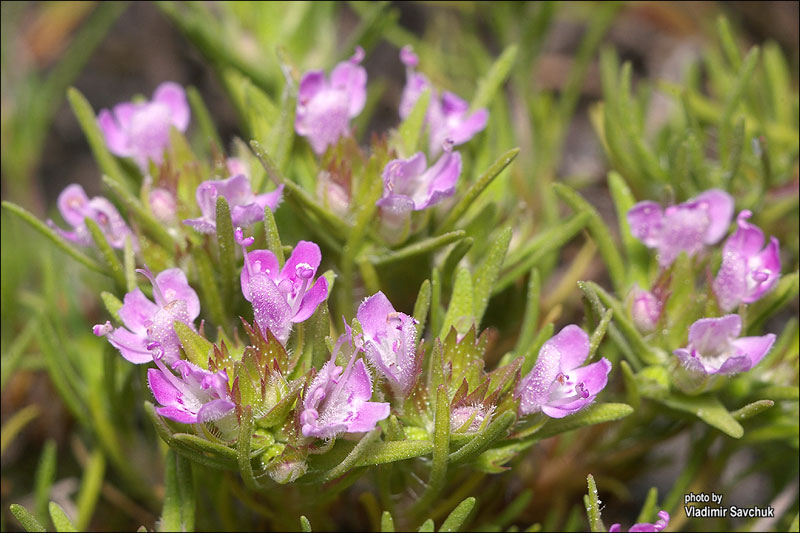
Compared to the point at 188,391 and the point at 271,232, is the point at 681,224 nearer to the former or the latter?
the point at 271,232

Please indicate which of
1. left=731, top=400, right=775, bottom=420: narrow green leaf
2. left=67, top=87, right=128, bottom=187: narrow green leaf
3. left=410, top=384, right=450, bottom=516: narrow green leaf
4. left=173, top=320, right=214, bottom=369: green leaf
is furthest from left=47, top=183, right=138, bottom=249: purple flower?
left=731, top=400, right=775, bottom=420: narrow green leaf

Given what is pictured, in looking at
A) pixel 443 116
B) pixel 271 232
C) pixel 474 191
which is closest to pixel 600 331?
pixel 474 191

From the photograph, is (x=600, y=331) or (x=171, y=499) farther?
(x=171, y=499)

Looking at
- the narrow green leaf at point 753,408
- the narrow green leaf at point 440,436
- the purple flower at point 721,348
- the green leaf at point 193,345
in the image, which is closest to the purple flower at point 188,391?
the green leaf at point 193,345

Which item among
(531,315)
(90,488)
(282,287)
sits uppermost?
(282,287)

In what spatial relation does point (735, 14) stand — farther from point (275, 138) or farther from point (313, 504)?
point (313, 504)

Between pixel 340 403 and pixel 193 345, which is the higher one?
pixel 193 345
